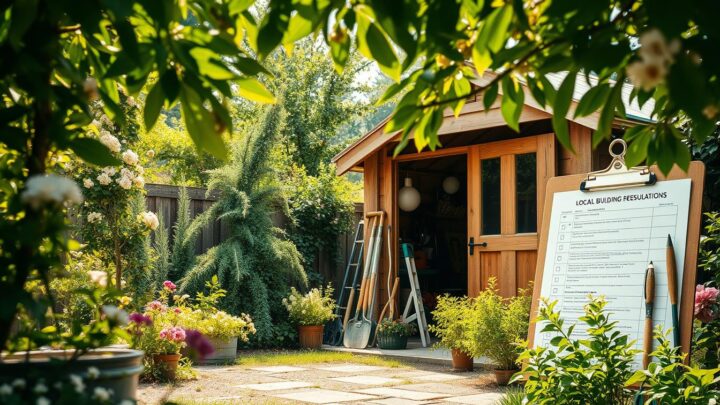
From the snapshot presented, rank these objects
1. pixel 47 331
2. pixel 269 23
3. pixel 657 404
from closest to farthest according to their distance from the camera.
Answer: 1. pixel 269 23
2. pixel 47 331
3. pixel 657 404

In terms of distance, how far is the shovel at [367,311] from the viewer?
8102 mm

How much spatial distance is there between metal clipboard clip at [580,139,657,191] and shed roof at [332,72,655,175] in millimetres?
816

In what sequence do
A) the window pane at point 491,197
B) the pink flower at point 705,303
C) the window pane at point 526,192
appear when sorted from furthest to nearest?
1. the window pane at point 491,197
2. the window pane at point 526,192
3. the pink flower at point 705,303

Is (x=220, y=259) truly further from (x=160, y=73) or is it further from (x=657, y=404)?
(x=160, y=73)

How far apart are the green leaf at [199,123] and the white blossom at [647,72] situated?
642 mm

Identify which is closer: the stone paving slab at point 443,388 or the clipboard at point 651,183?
the clipboard at point 651,183

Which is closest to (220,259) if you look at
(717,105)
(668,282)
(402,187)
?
(402,187)

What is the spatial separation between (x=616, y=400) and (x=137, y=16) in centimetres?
257

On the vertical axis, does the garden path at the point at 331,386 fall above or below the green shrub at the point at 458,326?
below

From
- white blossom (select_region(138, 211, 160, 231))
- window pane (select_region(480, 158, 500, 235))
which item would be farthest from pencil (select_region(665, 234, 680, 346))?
white blossom (select_region(138, 211, 160, 231))

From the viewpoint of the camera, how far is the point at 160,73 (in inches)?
47.8

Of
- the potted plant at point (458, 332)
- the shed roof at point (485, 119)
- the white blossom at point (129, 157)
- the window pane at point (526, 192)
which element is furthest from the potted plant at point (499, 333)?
the white blossom at point (129, 157)

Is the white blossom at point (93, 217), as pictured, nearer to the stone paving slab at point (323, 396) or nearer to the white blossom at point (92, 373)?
the stone paving slab at point (323, 396)

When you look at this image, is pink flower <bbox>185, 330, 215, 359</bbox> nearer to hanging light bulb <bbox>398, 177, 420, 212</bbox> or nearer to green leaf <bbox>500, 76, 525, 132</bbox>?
green leaf <bbox>500, 76, 525, 132</bbox>
